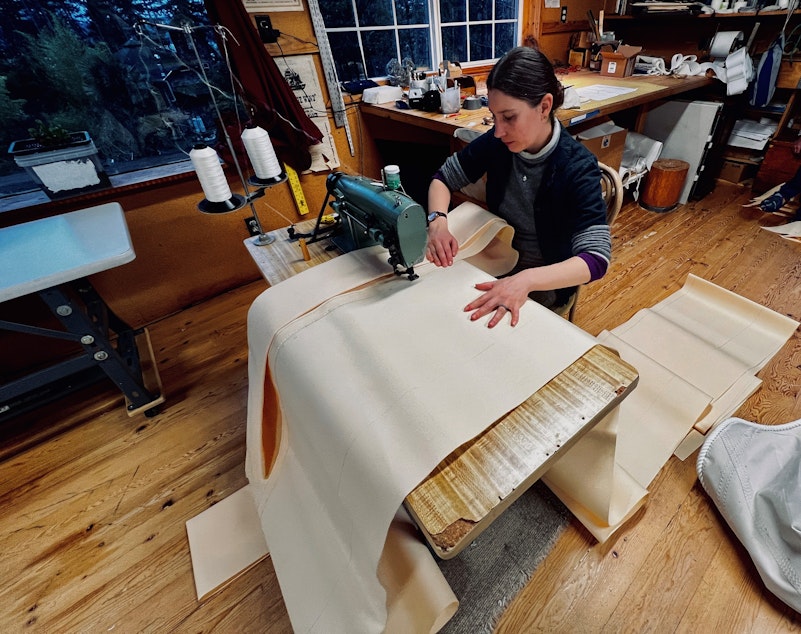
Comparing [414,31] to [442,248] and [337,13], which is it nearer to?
[337,13]

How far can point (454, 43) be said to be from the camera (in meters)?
2.79

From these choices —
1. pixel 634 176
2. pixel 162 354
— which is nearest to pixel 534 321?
pixel 162 354

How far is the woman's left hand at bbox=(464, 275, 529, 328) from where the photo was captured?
75 cm

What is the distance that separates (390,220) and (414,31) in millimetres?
2469

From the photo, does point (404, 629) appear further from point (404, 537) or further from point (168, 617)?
point (168, 617)

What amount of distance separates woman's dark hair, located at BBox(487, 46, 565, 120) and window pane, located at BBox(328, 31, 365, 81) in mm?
1792

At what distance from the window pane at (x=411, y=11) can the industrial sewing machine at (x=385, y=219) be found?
81.1 inches

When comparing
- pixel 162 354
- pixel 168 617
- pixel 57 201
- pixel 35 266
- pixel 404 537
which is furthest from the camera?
pixel 162 354

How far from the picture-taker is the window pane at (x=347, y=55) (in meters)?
2.31

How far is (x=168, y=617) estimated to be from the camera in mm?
1086

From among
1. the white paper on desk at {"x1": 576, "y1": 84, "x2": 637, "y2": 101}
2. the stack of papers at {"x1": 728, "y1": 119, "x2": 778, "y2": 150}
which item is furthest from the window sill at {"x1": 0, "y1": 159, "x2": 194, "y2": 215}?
the stack of papers at {"x1": 728, "y1": 119, "x2": 778, "y2": 150}

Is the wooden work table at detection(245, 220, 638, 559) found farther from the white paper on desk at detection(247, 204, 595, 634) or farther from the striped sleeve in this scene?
the striped sleeve

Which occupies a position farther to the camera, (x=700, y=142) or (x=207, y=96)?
(x=700, y=142)

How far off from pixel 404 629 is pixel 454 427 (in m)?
0.51
